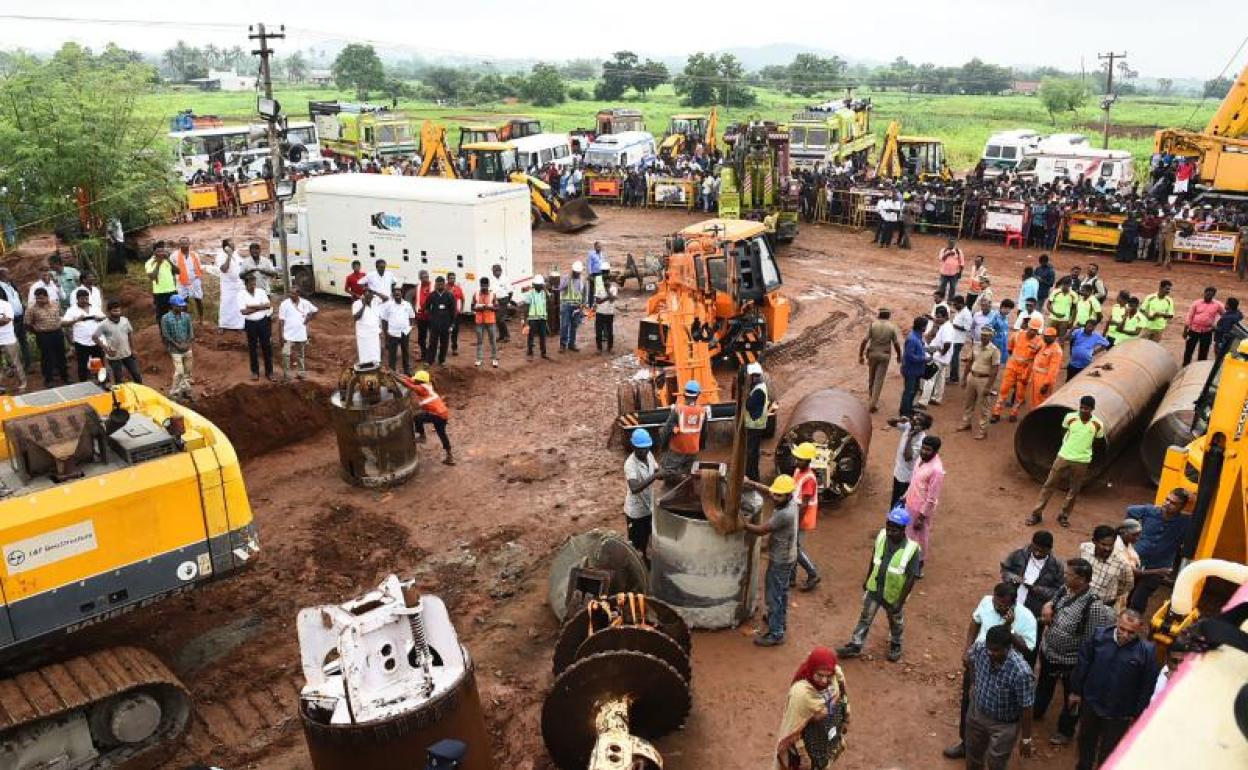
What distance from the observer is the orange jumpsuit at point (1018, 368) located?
1327 centimetres

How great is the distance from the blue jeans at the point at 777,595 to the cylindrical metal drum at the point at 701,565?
1.07ft

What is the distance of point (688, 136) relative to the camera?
1646 inches

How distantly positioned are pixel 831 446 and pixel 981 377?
131 inches

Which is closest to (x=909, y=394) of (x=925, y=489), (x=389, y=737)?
(x=925, y=489)

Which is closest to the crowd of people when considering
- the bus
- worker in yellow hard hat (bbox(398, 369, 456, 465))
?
worker in yellow hard hat (bbox(398, 369, 456, 465))

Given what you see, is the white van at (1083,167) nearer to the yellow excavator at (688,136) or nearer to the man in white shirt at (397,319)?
the yellow excavator at (688,136)

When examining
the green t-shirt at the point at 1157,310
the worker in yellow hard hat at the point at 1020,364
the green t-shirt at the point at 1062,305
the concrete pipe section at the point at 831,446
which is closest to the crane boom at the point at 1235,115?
the green t-shirt at the point at 1157,310

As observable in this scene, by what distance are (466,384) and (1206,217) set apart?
1969 centimetres

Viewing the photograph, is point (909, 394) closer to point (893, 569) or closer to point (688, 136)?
point (893, 569)

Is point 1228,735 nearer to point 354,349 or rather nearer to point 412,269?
point 354,349

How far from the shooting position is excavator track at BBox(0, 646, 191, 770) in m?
6.92

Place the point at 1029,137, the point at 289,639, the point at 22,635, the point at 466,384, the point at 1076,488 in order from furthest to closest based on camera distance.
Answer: the point at 1029,137, the point at 466,384, the point at 1076,488, the point at 289,639, the point at 22,635

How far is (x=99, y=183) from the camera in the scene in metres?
18.6

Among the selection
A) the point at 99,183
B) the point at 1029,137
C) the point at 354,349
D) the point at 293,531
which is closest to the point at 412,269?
the point at 354,349
